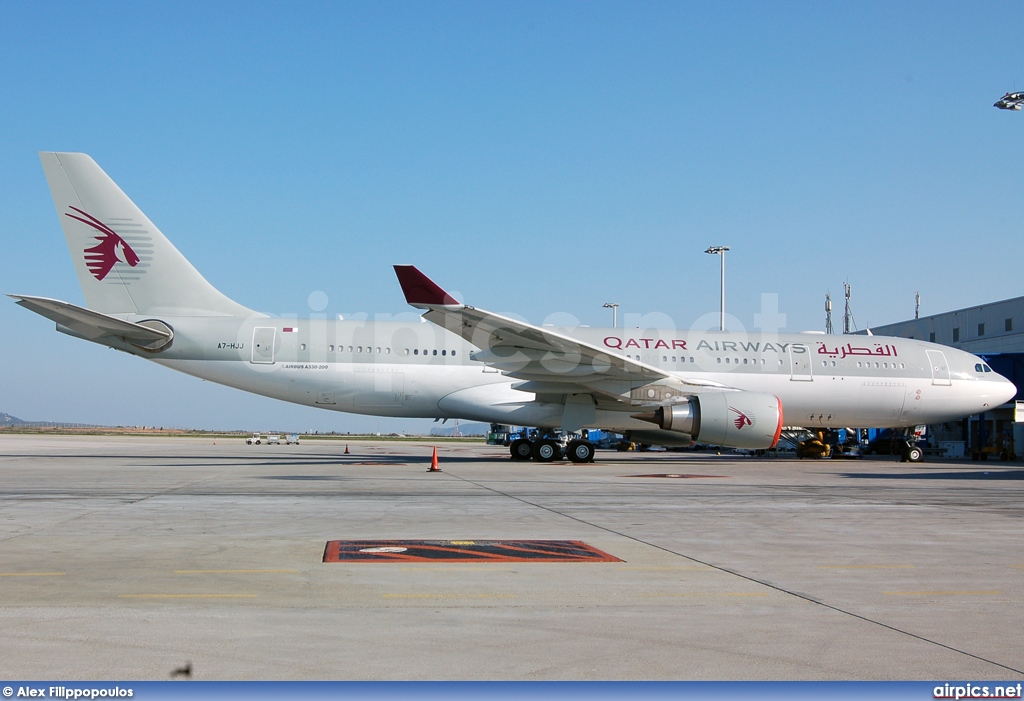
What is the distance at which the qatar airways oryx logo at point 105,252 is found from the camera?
75.3 feet

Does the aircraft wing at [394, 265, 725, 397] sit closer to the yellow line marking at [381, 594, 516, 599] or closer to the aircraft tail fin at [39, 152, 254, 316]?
the aircraft tail fin at [39, 152, 254, 316]

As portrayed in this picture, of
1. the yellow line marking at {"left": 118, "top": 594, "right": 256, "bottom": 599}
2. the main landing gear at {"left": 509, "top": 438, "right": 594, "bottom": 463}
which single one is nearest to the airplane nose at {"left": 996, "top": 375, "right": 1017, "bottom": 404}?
the main landing gear at {"left": 509, "top": 438, "right": 594, "bottom": 463}

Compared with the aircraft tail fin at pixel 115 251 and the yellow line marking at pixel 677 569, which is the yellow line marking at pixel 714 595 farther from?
the aircraft tail fin at pixel 115 251

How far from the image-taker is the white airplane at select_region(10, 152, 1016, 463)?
21.9 metres

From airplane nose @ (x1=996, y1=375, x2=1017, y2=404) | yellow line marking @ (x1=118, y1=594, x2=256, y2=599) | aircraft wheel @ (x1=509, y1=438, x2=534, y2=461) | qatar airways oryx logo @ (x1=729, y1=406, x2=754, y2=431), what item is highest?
airplane nose @ (x1=996, y1=375, x2=1017, y2=404)

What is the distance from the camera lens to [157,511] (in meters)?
10.8

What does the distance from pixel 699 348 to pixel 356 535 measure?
60.4 ft

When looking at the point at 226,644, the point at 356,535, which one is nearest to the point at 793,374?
the point at 356,535

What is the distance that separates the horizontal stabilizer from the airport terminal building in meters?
28.0

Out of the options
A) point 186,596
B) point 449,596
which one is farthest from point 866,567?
point 186,596

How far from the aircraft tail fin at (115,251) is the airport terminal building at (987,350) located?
27.5m

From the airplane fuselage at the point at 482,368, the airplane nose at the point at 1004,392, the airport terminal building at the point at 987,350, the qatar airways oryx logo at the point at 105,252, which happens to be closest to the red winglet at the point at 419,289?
the airplane fuselage at the point at 482,368

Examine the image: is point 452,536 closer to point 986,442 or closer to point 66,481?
point 66,481

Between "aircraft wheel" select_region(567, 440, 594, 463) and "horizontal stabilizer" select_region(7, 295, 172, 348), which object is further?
"aircraft wheel" select_region(567, 440, 594, 463)
